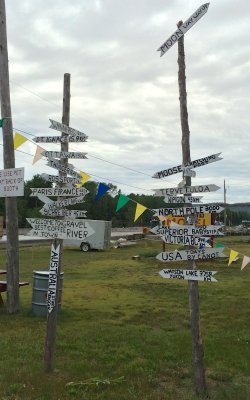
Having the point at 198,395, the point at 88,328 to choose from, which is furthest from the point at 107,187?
the point at 198,395

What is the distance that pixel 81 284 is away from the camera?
13.4 meters

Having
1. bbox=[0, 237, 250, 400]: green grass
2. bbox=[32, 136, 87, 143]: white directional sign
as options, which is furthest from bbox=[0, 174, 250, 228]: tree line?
bbox=[32, 136, 87, 143]: white directional sign

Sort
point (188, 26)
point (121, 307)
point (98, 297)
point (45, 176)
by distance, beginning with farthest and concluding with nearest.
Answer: point (98, 297) < point (121, 307) < point (45, 176) < point (188, 26)

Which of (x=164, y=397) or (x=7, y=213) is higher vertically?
(x=7, y=213)

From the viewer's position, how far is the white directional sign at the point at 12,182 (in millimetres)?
7762

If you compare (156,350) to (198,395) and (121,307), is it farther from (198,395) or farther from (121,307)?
(121,307)

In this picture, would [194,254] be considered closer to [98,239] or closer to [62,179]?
[62,179]

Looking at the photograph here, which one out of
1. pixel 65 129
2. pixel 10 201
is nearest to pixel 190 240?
pixel 65 129

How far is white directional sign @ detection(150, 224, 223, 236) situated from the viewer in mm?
5234

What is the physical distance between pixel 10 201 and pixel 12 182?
113 centimetres

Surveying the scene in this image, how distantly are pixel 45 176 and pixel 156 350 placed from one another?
2.79m

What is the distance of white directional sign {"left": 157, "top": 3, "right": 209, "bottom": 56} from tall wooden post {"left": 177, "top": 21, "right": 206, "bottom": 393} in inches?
3.2

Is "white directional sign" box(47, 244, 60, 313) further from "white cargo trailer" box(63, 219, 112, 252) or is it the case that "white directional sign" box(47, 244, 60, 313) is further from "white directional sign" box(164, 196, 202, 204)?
"white cargo trailer" box(63, 219, 112, 252)

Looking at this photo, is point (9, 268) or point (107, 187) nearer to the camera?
point (9, 268)
